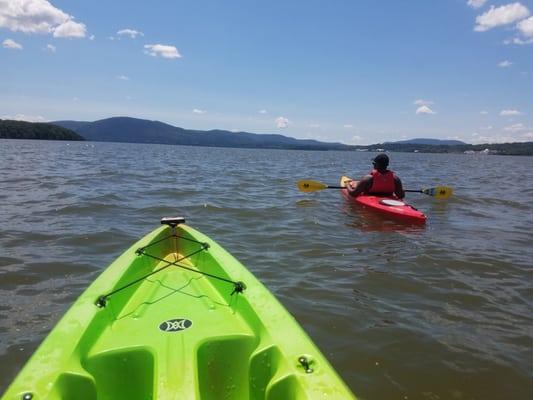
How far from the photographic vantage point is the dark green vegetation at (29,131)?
102000 millimetres

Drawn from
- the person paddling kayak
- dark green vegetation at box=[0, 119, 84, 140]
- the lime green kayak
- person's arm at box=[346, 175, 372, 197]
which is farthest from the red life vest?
dark green vegetation at box=[0, 119, 84, 140]

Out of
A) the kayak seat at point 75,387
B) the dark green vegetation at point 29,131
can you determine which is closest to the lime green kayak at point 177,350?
the kayak seat at point 75,387

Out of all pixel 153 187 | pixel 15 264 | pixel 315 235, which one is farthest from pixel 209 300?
pixel 153 187

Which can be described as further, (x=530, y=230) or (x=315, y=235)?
(x=530, y=230)

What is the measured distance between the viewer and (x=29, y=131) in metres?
106

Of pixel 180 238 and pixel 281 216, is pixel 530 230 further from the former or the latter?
pixel 180 238

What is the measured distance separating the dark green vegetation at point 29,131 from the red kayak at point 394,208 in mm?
109899

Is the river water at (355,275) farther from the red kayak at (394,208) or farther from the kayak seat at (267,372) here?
the kayak seat at (267,372)

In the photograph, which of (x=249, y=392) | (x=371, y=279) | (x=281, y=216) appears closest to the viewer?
(x=249, y=392)

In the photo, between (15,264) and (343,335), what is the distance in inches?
190

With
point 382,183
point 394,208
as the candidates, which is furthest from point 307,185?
point 394,208

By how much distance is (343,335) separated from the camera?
452 cm

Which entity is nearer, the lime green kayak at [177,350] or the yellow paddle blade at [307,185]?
the lime green kayak at [177,350]

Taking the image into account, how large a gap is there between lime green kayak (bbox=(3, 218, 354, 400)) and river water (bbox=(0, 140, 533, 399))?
993 mm
